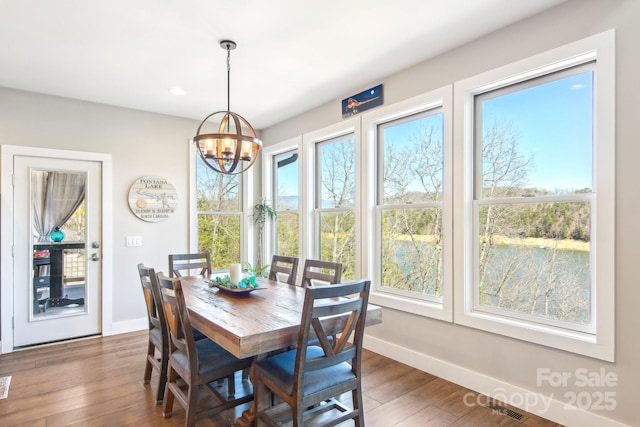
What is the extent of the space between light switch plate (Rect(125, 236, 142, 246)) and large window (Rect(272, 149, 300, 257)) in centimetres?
185

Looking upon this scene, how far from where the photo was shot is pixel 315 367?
6.08 feet

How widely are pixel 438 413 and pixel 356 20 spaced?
2849 mm

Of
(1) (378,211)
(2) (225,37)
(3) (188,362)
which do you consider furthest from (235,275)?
(2) (225,37)

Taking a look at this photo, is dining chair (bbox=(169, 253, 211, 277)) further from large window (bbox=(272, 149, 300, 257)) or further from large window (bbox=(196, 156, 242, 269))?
large window (bbox=(272, 149, 300, 257))

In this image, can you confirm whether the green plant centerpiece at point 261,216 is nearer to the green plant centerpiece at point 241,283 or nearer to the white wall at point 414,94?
the white wall at point 414,94

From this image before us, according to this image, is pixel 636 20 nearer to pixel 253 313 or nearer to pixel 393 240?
pixel 393 240

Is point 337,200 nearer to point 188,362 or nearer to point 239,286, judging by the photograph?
point 239,286

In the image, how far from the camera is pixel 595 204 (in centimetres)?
223

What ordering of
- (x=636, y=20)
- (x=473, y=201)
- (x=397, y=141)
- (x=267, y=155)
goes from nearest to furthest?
(x=636, y=20), (x=473, y=201), (x=397, y=141), (x=267, y=155)

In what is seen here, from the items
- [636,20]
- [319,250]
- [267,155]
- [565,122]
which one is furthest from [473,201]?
[267,155]

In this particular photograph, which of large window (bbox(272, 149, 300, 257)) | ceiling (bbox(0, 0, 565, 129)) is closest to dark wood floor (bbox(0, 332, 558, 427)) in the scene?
large window (bbox(272, 149, 300, 257))

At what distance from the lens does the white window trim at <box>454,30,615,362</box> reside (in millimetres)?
2111

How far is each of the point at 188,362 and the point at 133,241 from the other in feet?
9.45

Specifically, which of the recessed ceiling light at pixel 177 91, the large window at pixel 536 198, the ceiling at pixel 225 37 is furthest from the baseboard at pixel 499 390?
the recessed ceiling light at pixel 177 91
